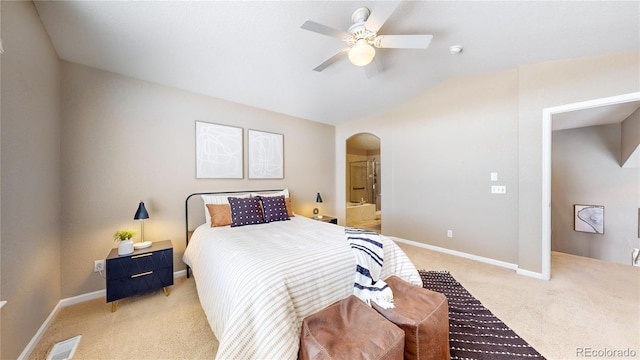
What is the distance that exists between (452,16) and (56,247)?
4531mm

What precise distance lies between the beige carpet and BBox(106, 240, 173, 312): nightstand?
17 cm

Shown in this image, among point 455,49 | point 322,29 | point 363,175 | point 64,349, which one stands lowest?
point 64,349

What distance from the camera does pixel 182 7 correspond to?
1.81m

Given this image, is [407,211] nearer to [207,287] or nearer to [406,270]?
[406,270]

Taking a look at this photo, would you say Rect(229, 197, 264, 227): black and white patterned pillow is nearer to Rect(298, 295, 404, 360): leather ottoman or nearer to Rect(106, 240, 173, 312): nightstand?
Rect(106, 240, 173, 312): nightstand

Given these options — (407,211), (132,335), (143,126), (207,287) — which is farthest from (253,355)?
(407,211)

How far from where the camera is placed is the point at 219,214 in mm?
2854

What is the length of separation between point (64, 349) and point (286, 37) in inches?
126

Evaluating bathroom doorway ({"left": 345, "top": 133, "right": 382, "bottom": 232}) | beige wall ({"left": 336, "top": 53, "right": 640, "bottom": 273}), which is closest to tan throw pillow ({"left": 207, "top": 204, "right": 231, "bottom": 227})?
beige wall ({"left": 336, "top": 53, "right": 640, "bottom": 273})

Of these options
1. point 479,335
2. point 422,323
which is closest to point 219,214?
point 422,323

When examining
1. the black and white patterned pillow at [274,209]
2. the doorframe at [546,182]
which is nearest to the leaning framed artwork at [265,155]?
the black and white patterned pillow at [274,209]

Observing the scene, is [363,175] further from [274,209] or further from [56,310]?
[56,310]

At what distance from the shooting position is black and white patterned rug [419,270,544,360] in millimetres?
1588

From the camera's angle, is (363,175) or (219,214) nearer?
(219,214)
